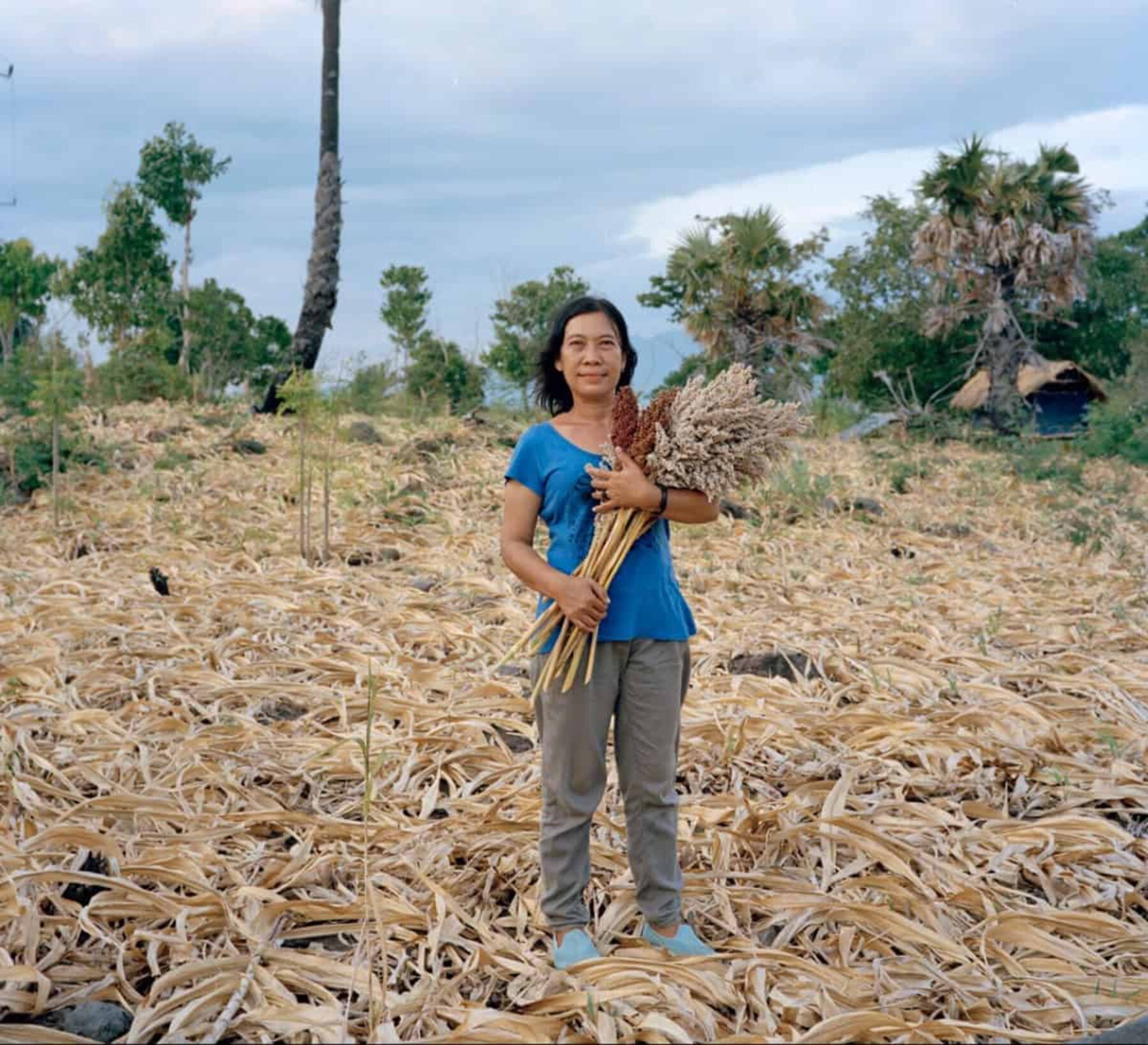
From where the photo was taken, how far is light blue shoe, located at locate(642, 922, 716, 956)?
2469 millimetres

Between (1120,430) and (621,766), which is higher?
(1120,430)

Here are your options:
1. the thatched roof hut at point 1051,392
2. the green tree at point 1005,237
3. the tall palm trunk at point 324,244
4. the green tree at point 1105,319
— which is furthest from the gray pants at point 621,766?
the green tree at point 1105,319

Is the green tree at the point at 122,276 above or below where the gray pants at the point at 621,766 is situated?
above

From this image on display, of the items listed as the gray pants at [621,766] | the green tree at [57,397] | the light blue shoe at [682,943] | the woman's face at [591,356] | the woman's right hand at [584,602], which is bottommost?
the light blue shoe at [682,943]

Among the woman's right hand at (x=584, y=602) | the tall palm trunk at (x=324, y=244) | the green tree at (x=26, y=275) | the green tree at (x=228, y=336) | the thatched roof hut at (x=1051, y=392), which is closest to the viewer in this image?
the woman's right hand at (x=584, y=602)

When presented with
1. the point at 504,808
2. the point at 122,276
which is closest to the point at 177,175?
the point at 122,276

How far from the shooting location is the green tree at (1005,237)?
695 inches

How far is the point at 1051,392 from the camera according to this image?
22594mm

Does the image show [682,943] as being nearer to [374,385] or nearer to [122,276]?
[374,385]

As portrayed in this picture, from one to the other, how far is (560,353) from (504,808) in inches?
52.4

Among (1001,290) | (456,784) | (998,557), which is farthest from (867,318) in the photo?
(456,784)

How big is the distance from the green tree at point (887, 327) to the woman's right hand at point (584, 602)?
22.9 m

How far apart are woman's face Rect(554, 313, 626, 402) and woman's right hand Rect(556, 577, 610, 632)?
42 cm

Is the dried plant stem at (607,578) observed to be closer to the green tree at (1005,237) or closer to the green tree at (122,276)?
the green tree at (1005,237)
